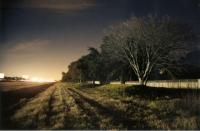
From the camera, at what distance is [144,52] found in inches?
260

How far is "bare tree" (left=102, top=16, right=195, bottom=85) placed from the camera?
6371 mm

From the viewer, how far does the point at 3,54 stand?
20.7ft

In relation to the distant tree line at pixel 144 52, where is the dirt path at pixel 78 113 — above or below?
below

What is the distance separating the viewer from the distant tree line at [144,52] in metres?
6.38

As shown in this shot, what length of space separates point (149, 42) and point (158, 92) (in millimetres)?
872

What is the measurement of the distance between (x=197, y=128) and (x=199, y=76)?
1.01 metres

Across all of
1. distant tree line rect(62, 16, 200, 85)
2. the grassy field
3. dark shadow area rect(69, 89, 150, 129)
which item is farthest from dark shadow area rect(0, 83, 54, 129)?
dark shadow area rect(69, 89, 150, 129)

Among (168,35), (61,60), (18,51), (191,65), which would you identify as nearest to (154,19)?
(168,35)

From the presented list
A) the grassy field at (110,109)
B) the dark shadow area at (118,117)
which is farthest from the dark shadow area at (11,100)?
the dark shadow area at (118,117)

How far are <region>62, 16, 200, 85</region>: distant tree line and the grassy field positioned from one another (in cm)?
30

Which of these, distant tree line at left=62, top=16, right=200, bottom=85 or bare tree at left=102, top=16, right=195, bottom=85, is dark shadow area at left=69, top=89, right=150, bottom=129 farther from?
bare tree at left=102, top=16, right=195, bottom=85

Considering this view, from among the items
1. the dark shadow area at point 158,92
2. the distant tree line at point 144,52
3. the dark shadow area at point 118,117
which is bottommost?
the dark shadow area at point 118,117

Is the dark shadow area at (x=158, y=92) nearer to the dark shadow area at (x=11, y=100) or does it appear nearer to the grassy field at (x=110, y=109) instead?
the grassy field at (x=110, y=109)

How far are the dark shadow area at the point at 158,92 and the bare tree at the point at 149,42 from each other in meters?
0.15
